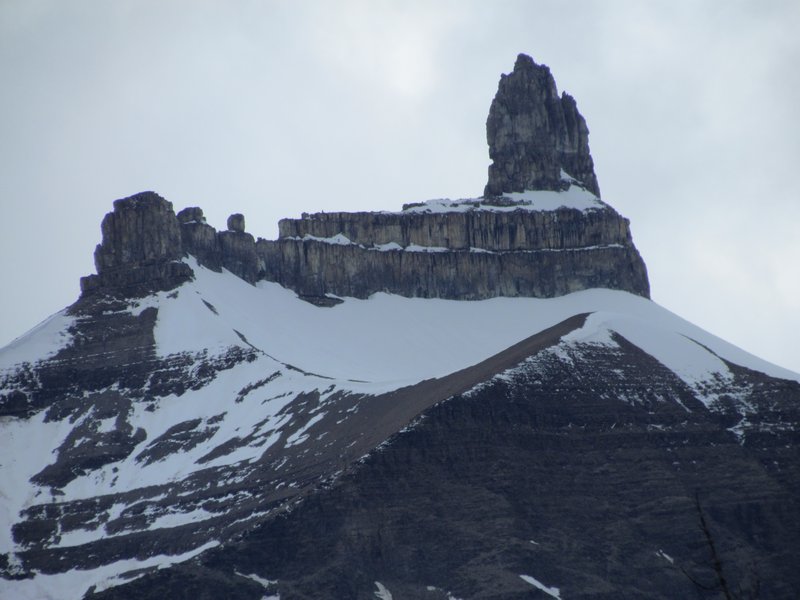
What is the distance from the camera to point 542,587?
363 ft

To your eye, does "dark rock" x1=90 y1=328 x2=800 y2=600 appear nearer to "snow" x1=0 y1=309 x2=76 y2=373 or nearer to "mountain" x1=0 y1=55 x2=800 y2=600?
"mountain" x1=0 y1=55 x2=800 y2=600

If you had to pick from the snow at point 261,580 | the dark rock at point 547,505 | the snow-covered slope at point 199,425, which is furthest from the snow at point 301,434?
the snow at point 261,580

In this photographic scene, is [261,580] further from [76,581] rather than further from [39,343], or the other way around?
[39,343]

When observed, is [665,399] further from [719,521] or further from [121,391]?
[121,391]

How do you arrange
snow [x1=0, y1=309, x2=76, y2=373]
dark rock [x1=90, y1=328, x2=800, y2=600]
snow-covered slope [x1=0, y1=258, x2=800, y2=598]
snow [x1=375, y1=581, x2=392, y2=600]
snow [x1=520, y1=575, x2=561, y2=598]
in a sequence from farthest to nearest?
snow [x1=0, y1=309, x2=76, y2=373], snow-covered slope [x1=0, y1=258, x2=800, y2=598], dark rock [x1=90, y1=328, x2=800, y2=600], snow [x1=520, y1=575, x2=561, y2=598], snow [x1=375, y1=581, x2=392, y2=600]

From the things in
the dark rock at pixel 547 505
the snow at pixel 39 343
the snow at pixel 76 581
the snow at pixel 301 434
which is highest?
the snow at pixel 39 343

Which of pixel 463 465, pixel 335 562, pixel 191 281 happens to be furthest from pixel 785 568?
pixel 191 281

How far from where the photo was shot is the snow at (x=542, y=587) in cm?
11000

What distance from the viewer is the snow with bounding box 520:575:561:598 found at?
11000 centimetres

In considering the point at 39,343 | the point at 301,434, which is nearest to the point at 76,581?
the point at 301,434

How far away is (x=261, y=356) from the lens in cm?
17175

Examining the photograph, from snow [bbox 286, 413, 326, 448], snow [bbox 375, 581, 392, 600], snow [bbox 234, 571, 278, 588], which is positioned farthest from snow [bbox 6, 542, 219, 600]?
snow [bbox 375, 581, 392, 600]

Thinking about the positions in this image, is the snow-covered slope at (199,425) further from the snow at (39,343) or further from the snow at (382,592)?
the snow at (382,592)

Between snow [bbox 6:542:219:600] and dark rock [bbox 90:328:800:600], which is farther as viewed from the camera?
snow [bbox 6:542:219:600]
